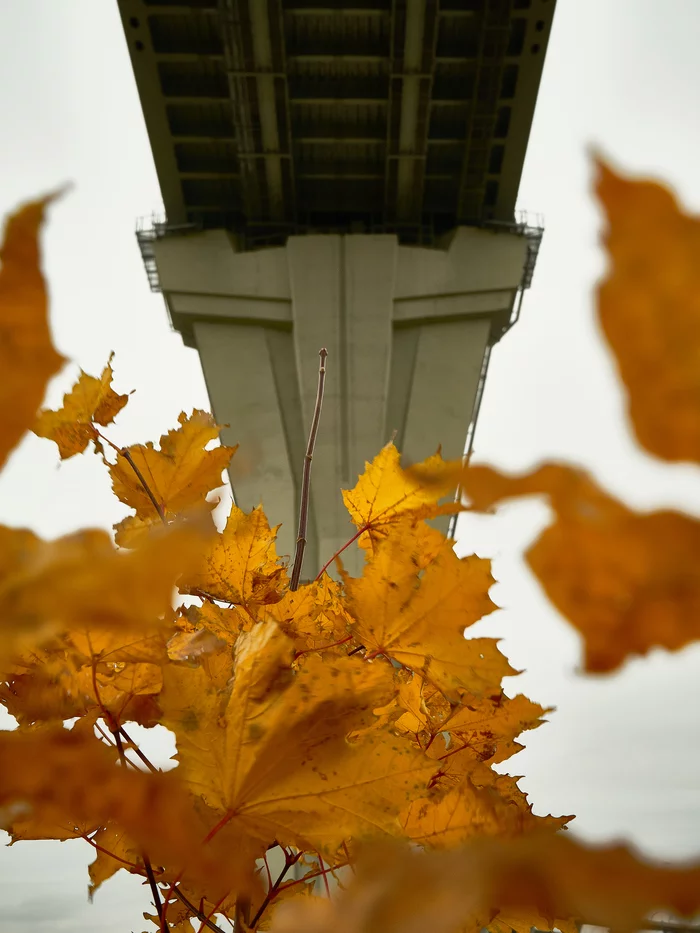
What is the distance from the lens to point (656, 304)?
8 cm

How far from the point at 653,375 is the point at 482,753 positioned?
0.72 ft

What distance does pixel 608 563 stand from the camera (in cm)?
8

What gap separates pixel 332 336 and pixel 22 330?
14.3 feet

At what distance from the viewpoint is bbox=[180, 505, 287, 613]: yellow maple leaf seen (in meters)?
0.26

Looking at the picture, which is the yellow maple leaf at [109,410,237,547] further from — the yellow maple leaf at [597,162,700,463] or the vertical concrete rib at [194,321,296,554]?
the vertical concrete rib at [194,321,296,554]

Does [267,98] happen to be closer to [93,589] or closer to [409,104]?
[409,104]

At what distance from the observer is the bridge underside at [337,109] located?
3.66 metres

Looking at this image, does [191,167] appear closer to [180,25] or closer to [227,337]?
[180,25]

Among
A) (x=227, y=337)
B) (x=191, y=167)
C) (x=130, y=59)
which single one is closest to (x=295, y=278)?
(x=227, y=337)

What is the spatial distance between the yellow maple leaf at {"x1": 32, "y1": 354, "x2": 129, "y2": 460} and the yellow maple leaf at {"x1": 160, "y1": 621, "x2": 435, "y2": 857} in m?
0.17

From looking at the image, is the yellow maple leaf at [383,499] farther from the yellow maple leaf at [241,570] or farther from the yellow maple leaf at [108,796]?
the yellow maple leaf at [108,796]

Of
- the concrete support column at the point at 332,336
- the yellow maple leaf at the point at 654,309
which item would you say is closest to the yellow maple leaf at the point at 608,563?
the yellow maple leaf at the point at 654,309

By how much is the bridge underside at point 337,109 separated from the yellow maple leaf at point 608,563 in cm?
420

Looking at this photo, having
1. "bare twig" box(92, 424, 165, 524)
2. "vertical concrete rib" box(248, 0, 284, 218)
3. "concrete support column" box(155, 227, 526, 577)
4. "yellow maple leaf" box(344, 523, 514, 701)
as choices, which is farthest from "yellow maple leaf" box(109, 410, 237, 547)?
"vertical concrete rib" box(248, 0, 284, 218)
